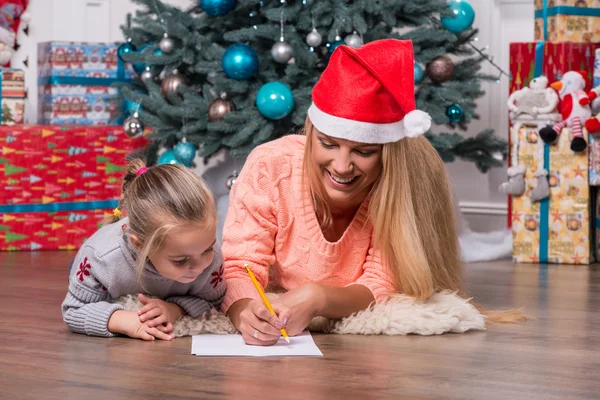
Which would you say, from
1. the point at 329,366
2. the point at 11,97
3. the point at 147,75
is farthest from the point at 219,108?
the point at 329,366

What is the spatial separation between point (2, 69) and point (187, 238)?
205 cm

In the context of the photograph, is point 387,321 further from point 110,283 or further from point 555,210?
point 555,210

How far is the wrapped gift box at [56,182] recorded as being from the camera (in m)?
3.21

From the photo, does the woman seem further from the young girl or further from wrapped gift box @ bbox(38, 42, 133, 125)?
wrapped gift box @ bbox(38, 42, 133, 125)

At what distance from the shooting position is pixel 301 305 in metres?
1.69

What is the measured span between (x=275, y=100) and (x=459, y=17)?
65 cm

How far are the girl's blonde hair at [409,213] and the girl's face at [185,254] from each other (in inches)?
11.8

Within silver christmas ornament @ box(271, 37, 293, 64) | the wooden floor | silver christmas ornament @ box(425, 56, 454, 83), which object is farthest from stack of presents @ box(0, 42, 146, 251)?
the wooden floor

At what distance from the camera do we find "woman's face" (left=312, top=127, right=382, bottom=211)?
1.72 metres

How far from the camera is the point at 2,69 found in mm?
3383

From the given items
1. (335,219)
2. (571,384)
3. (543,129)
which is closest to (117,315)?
(335,219)

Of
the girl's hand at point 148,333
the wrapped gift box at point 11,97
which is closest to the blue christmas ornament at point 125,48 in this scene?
the wrapped gift box at point 11,97

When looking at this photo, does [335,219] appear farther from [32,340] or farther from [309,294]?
[32,340]

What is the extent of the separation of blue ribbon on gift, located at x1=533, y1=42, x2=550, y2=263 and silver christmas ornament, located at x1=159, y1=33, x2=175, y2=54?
1.15 m
